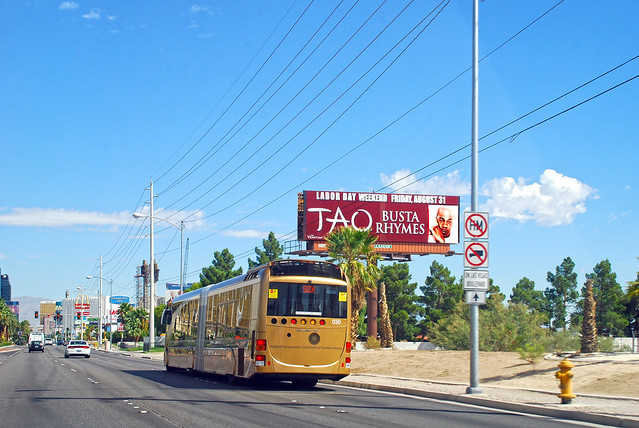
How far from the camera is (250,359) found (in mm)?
20906

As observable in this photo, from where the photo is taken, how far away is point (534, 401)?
1686cm

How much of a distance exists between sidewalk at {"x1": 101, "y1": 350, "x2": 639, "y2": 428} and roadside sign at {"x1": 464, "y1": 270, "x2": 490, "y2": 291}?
8.97 ft

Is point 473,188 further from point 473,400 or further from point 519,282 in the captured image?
point 519,282

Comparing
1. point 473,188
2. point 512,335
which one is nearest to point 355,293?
point 512,335

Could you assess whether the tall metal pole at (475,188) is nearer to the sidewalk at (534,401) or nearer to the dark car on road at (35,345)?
the sidewalk at (534,401)

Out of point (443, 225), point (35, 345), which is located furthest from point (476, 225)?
point (35, 345)

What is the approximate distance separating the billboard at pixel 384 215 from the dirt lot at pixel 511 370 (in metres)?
29.0

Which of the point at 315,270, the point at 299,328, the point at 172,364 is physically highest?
the point at 315,270

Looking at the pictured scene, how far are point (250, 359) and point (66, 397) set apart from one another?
16.3 feet

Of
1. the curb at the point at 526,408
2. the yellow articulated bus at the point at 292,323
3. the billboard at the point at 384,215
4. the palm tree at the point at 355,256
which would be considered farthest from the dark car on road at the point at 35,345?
the curb at the point at 526,408

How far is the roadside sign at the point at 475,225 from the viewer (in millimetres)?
19844

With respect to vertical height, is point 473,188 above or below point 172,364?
above

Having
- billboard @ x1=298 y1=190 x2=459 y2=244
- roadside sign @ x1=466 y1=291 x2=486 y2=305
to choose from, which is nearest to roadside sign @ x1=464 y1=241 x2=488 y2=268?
roadside sign @ x1=466 y1=291 x2=486 y2=305

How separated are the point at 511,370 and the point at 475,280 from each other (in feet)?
21.0
